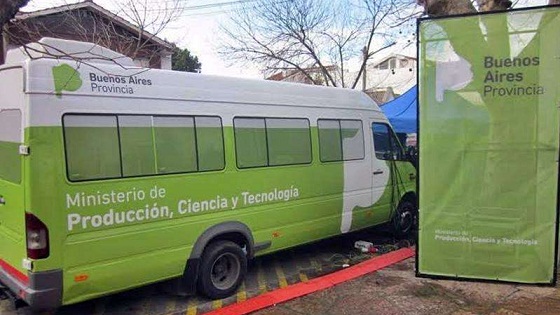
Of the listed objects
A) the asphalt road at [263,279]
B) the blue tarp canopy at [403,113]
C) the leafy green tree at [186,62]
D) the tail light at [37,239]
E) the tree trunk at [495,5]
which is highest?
the leafy green tree at [186,62]

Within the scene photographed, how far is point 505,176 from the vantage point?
4945 mm

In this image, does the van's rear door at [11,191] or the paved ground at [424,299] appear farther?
the paved ground at [424,299]

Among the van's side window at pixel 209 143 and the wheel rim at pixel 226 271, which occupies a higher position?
the van's side window at pixel 209 143

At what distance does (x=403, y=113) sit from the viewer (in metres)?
12.5

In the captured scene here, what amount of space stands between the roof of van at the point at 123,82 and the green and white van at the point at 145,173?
0.05ft

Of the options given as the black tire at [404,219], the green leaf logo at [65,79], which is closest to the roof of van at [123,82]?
the green leaf logo at [65,79]

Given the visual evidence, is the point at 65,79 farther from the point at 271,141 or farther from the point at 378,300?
the point at 378,300

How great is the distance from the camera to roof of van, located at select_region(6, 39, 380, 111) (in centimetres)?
430

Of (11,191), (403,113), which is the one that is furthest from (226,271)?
(403,113)

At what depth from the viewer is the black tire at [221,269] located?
553cm

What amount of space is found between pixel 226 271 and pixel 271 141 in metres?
1.69

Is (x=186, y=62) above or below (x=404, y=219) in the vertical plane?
above

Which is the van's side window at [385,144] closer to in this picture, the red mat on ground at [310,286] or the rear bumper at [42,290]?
the red mat on ground at [310,286]

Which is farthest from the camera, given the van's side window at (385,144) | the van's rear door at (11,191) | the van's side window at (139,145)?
the van's side window at (385,144)
